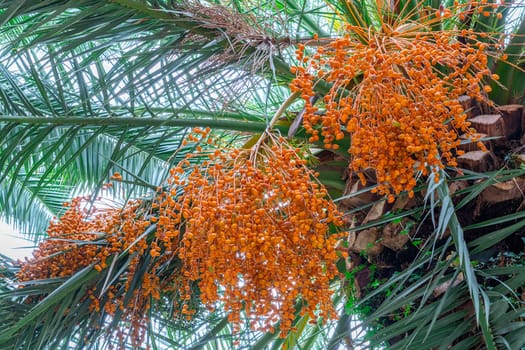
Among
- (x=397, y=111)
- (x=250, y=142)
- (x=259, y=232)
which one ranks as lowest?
(x=259, y=232)

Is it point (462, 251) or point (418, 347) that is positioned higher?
point (462, 251)

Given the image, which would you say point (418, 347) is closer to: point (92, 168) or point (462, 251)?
point (462, 251)

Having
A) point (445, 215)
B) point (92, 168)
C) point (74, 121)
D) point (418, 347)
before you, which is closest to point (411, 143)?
point (445, 215)

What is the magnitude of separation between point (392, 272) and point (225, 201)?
69 centimetres

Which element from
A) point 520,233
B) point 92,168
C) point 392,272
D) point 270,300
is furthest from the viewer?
point 92,168

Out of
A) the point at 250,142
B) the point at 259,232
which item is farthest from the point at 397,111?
the point at 250,142

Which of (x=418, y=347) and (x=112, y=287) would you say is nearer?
(x=418, y=347)

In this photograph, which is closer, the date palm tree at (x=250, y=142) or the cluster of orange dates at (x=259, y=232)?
the cluster of orange dates at (x=259, y=232)

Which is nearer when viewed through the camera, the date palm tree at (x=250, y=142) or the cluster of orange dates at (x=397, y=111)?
the cluster of orange dates at (x=397, y=111)

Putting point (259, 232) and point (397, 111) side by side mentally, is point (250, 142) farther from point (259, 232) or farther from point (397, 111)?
point (397, 111)

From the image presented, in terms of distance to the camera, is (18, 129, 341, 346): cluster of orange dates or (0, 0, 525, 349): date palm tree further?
(0, 0, 525, 349): date palm tree

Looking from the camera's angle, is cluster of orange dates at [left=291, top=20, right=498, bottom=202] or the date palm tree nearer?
cluster of orange dates at [left=291, top=20, right=498, bottom=202]

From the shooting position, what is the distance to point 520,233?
1.66m

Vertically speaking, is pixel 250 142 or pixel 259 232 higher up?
pixel 250 142
